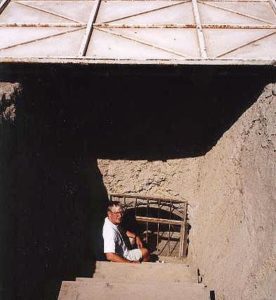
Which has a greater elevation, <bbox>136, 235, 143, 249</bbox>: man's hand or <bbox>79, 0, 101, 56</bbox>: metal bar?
<bbox>79, 0, 101, 56</bbox>: metal bar

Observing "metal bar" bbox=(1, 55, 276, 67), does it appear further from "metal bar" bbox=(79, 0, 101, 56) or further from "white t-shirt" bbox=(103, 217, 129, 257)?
"white t-shirt" bbox=(103, 217, 129, 257)

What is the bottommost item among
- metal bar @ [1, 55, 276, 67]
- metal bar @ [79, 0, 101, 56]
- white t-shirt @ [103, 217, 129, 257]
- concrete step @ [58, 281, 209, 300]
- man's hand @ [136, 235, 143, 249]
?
concrete step @ [58, 281, 209, 300]

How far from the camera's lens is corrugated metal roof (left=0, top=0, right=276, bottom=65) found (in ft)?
12.8

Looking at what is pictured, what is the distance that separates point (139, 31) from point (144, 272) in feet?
11.8

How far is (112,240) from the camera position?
213 inches

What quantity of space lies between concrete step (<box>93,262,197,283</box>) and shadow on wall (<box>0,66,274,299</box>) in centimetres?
37

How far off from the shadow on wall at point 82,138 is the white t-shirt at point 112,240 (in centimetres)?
53

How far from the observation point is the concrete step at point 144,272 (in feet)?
17.0

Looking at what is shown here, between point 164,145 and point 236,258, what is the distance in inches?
92.0

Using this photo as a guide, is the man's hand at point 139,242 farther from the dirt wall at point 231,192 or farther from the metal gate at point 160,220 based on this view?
the dirt wall at point 231,192

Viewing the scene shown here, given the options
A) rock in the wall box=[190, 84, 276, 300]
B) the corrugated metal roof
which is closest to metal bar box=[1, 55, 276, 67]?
the corrugated metal roof

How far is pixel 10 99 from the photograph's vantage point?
340 cm

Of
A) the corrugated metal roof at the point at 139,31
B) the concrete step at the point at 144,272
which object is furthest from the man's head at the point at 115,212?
the corrugated metal roof at the point at 139,31

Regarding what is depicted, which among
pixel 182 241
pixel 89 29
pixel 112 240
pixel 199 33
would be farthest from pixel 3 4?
pixel 182 241
